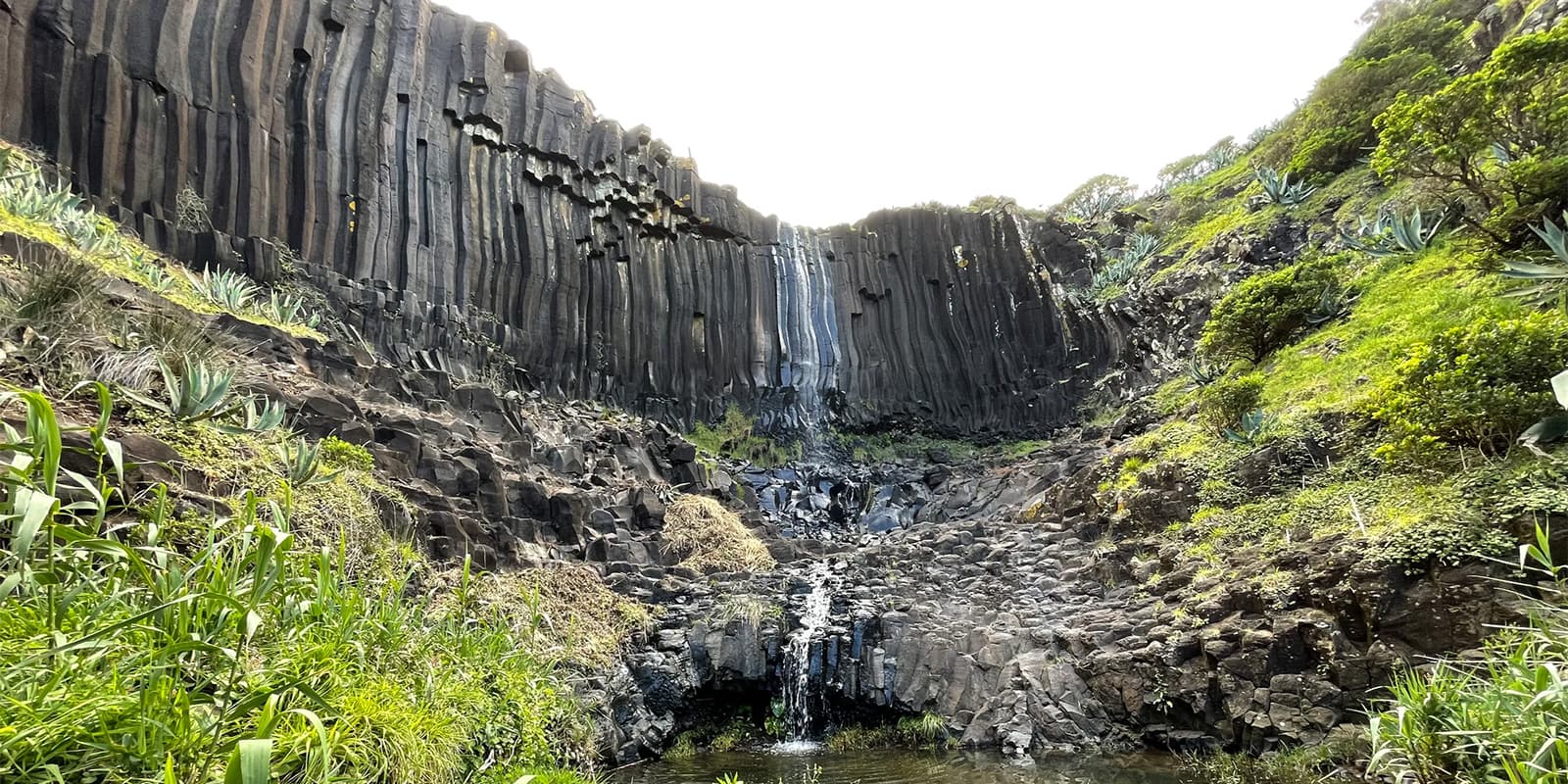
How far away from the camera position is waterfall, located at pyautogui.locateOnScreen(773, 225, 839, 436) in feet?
84.1

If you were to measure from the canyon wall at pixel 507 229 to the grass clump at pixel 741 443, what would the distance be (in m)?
0.72

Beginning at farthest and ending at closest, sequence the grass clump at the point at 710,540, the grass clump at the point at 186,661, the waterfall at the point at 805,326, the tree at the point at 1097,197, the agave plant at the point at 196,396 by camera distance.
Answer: the tree at the point at 1097,197, the waterfall at the point at 805,326, the grass clump at the point at 710,540, the agave plant at the point at 196,396, the grass clump at the point at 186,661

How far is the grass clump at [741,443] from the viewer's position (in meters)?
22.7

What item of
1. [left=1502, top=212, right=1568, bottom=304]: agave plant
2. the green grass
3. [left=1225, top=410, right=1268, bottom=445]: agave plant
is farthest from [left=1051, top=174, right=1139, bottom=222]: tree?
[left=1502, top=212, right=1568, bottom=304]: agave plant

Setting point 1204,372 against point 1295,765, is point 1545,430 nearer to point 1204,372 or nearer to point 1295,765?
point 1295,765

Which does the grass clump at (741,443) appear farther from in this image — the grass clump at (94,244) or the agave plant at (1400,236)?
the agave plant at (1400,236)

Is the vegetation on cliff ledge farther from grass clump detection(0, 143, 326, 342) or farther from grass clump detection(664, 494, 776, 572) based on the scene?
grass clump detection(664, 494, 776, 572)

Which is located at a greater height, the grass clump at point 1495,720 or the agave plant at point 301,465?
the agave plant at point 301,465

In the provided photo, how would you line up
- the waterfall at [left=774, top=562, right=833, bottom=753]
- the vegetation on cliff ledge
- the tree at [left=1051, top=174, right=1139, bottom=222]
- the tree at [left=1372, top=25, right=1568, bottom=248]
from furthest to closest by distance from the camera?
the tree at [left=1051, top=174, right=1139, bottom=222] < the waterfall at [left=774, top=562, right=833, bottom=753] < the tree at [left=1372, top=25, right=1568, bottom=248] < the vegetation on cliff ledge

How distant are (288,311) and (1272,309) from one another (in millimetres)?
A: 17168

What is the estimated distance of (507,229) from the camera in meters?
20.7

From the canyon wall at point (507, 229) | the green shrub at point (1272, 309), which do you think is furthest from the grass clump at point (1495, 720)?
the canyon wall at point (507, 229)

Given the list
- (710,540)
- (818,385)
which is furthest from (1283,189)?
(710,540)

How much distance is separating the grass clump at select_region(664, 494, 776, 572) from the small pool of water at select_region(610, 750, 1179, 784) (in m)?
4.32
